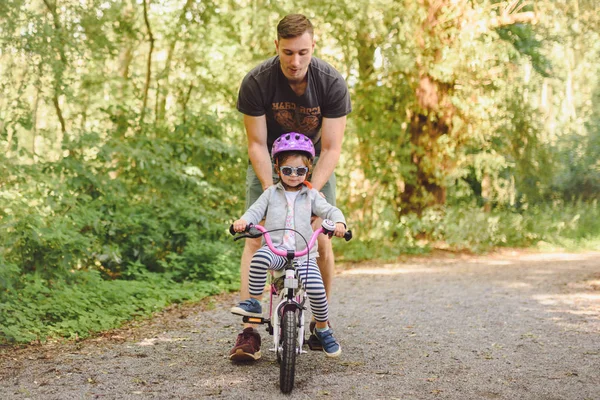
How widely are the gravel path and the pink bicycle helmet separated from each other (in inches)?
55.0

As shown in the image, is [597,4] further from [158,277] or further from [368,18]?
[158,277]

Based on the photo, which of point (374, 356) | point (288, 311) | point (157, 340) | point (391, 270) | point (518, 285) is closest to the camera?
point (288, 311)

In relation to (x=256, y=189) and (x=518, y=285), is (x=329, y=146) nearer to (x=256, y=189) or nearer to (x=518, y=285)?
(x=256, y=189)

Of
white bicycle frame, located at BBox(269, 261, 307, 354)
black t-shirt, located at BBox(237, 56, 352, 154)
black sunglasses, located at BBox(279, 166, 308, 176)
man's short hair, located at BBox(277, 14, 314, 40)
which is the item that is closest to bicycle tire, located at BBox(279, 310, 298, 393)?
white bicycle frame, located at BBox(269, 261, 307, 354)

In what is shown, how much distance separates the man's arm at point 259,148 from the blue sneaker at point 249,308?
2.59ft

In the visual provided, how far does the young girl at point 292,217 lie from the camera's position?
4312 millimetres

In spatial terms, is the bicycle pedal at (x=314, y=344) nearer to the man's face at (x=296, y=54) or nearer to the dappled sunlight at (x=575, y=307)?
the man's face at (x=296, y=54)

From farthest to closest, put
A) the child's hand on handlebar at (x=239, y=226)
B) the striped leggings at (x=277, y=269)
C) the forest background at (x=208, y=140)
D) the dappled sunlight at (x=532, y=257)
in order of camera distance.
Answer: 1. the dappled sunlight at (x=532, y=257)
2. the forest background at (x=208, y=140)
3. the striped leggings at (x=277, y=269)
4. the child's hand on handlebar at (x=239, y=226)

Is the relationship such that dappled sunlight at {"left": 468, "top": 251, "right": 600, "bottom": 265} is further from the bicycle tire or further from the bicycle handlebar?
the bicycle tire

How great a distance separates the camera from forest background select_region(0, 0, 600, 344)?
7000 mm

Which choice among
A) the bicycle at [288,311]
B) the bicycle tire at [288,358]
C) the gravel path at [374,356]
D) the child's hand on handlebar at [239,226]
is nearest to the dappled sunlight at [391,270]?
the gravel path at [374,356]

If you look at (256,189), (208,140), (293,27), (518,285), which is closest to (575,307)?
(518,285)

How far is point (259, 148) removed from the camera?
473 cm

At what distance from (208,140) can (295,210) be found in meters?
6.03
